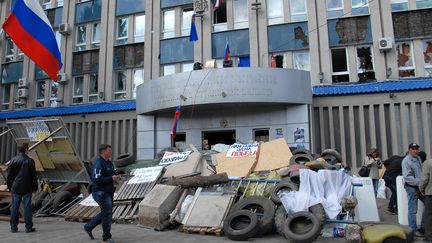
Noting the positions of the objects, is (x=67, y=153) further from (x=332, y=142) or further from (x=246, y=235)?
(x=332, y=142)

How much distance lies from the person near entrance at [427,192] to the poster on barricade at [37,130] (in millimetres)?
9387

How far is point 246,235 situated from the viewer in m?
7.39

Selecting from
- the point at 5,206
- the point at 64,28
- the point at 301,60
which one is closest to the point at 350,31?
the point at 301,60

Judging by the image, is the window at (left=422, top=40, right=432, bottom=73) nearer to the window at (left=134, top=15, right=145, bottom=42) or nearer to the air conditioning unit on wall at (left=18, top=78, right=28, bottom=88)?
the window at (left=134, top=15, right=145, bottom=42)

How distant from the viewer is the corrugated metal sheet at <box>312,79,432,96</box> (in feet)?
50.0

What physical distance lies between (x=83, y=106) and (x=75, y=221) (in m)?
12.3

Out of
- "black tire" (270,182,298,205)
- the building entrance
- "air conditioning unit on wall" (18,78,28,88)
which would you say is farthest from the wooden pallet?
"air conditioning unit on wall" (18,78,28,88)

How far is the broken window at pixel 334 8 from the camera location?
17.8 metres

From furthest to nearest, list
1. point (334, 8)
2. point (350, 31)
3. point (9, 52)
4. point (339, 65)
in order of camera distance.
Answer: point (9, 52) < point (334, 8) < point (339, 65) < point (350, 31)

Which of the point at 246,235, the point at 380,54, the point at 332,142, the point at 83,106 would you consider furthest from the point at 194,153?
the point at 83,106

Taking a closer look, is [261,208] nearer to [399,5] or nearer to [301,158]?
[301,158]

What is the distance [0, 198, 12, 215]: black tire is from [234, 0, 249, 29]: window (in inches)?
499

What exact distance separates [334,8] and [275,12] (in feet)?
8.84

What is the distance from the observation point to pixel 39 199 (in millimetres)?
11562
